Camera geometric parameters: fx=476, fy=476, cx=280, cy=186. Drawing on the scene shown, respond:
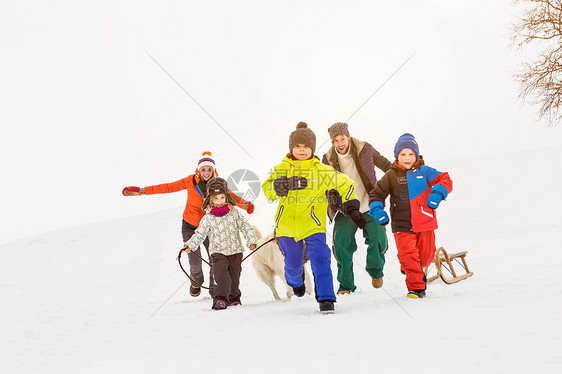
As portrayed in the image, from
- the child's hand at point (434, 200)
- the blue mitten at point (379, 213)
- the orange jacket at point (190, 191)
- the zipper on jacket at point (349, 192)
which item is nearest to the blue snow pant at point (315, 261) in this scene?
the zipper on jacket at point (349, 192)

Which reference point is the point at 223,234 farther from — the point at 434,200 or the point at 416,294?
the point at 434,200

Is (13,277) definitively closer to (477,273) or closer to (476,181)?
(477,273)

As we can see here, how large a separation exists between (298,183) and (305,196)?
0.16m

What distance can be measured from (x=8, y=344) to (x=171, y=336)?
1583 millimetres

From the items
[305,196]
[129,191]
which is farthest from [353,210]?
[129,191]

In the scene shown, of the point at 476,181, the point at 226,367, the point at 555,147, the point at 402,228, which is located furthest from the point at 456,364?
the point at 555,147

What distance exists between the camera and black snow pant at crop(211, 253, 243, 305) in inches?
221

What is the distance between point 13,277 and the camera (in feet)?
36.2

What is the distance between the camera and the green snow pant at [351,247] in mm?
5980

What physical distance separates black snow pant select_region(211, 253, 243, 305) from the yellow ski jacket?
3.88 ft

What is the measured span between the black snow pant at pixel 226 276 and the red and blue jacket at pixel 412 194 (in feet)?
6.20

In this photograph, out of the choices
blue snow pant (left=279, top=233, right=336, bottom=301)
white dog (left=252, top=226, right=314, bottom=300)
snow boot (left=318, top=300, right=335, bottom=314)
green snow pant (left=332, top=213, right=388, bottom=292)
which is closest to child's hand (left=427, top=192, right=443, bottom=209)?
blue snow pant (left=279, top=233, right=336, bottom=301)

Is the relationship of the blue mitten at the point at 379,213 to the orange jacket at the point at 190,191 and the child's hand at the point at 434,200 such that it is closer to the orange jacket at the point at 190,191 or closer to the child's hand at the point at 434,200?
the child's hand at the point at 434,200

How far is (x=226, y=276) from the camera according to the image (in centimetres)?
568
